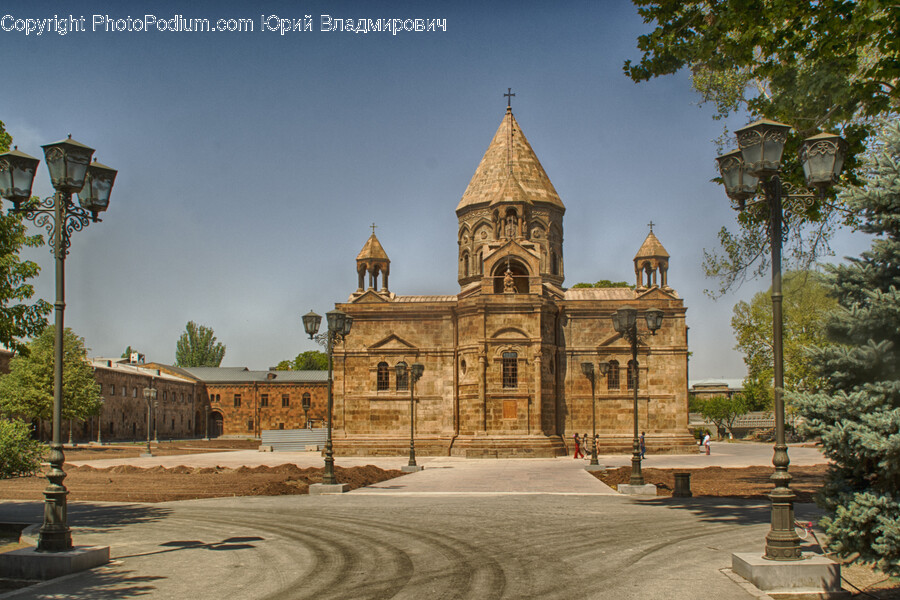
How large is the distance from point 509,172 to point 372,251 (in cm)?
946

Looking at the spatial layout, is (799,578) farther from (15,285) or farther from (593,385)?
(593,385)

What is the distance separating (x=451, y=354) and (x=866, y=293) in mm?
34005

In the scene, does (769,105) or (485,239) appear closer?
(769,105)

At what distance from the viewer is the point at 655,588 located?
902 cm

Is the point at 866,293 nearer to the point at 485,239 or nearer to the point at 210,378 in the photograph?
the point at 485,239

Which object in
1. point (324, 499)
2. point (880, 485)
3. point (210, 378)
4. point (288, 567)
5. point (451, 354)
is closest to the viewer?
point (880, 485)

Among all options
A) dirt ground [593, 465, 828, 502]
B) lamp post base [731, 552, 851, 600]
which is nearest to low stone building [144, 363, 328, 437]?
dirt ground [593, 465, 828, 502]

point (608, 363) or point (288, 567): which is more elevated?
point (608, 363)

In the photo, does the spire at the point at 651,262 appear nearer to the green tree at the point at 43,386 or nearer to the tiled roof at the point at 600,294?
the tiled roof at the point at 600,294

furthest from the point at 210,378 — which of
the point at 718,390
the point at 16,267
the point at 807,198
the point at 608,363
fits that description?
the point at 807,198

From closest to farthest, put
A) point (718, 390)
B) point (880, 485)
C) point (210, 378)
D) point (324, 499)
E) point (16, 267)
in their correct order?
point (880, 485) < point (16, 267) < point (324, 499) < point (210, 378) < point (718, 390)

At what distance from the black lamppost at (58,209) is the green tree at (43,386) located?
38.9 metres

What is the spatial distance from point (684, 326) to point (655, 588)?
34.8 meters

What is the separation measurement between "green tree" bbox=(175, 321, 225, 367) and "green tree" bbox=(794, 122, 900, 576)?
104 metres
